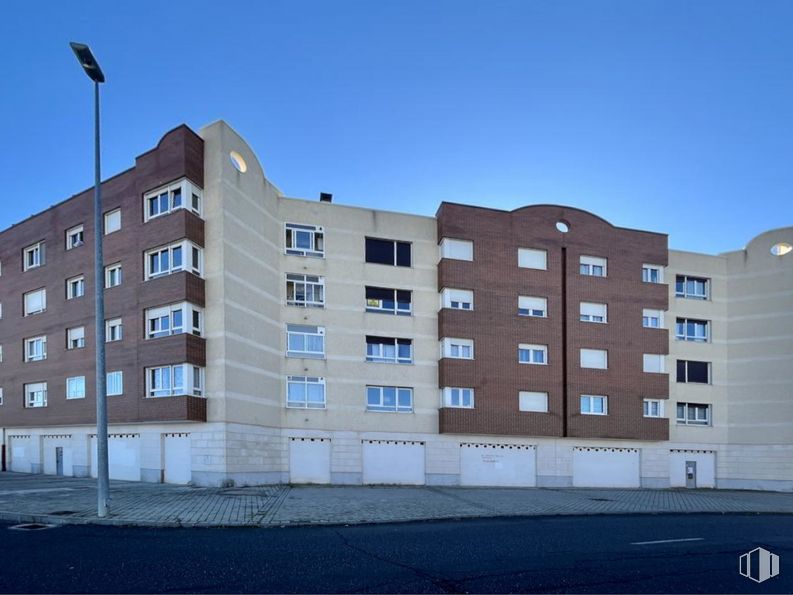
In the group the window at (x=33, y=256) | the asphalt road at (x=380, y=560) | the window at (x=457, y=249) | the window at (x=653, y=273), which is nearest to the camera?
the asphalt road at (x=380, y=560)

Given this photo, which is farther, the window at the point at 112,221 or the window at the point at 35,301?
the window at the point at 35,301

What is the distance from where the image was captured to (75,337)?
25.8 m

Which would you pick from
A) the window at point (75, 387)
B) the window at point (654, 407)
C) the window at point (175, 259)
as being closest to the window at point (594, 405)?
the window at point (654, 407)

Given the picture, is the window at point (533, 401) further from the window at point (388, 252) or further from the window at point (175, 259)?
the window at point (175, 259)

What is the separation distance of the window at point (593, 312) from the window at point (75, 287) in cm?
2340

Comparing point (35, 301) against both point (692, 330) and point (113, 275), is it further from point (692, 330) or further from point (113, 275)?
point (692, 330)

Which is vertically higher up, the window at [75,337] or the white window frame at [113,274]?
the white window frame at [113,274]

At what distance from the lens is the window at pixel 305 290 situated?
25609mm

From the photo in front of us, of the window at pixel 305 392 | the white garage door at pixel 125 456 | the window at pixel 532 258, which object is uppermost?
the window at pixel 532 258

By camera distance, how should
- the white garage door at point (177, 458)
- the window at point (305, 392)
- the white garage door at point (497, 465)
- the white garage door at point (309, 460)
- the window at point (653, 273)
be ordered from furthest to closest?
1. the window at point (653, 273)
2. the white garage door at point (497, 465)
3. the window at point (305, 392)
4. the white garage door at point (309, 460)
5. the white garage door at point (177, 458)

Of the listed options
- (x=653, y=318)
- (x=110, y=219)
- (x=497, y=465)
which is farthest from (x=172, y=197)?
(x=653, y=318)

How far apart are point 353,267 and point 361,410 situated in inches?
254

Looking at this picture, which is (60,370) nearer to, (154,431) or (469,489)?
(154,431)

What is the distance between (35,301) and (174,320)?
11473 millimetres
